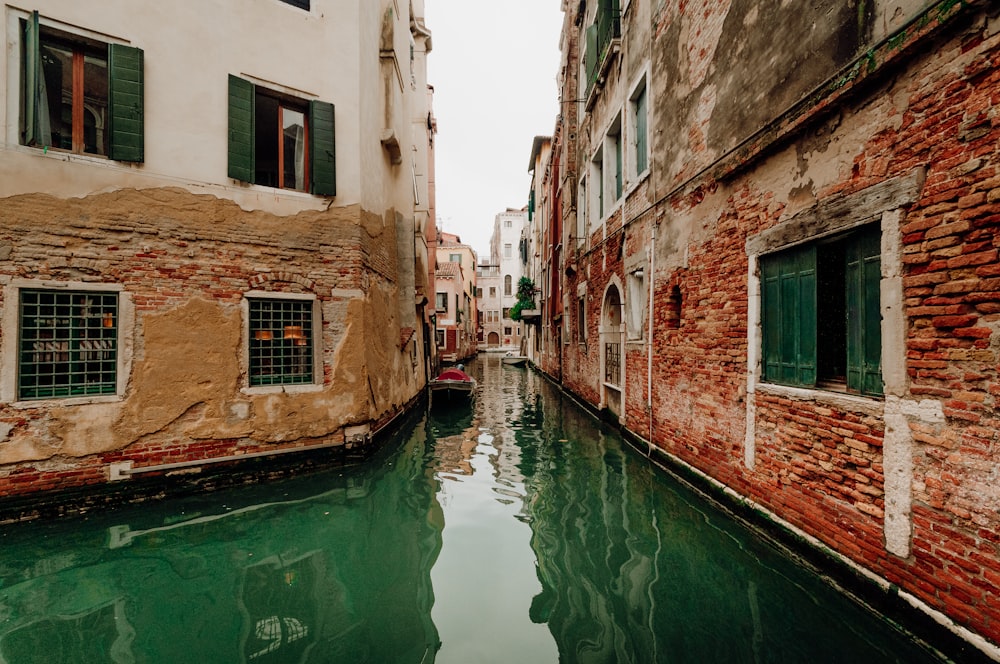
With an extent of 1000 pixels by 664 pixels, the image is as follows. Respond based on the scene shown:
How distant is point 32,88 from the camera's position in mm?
4641

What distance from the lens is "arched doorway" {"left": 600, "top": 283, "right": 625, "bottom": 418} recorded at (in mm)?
8391

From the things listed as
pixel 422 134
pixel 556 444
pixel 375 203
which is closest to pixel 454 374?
pixel 556 444

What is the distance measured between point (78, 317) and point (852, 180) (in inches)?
290

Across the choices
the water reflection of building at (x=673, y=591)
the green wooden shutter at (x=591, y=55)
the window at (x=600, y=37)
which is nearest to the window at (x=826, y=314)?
the water reflection of building at (x=673, y=591)

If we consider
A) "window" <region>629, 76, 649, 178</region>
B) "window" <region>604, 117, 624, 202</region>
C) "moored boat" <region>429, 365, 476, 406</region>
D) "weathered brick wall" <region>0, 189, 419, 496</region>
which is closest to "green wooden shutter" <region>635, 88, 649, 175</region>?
"window" <region>629, 76, 649, 178</region>

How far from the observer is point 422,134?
14320mm

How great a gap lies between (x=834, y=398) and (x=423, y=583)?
339 cm

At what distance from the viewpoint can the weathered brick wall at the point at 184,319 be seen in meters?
4.62

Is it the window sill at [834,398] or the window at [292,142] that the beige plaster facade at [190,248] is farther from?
the window sill at [834,398]

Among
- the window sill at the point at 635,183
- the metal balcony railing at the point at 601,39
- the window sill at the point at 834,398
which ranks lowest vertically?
the window sill at the point at 834,398

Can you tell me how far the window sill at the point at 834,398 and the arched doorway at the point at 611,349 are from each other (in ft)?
13.8

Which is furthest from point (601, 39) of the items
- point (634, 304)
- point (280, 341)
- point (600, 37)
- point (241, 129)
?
point (280, 341)

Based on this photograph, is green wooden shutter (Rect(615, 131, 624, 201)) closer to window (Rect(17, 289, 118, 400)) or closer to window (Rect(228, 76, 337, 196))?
window (Rect(228, 76, 337, 196))

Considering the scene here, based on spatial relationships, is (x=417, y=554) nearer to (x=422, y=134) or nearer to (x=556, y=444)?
(x=556, y=444)
